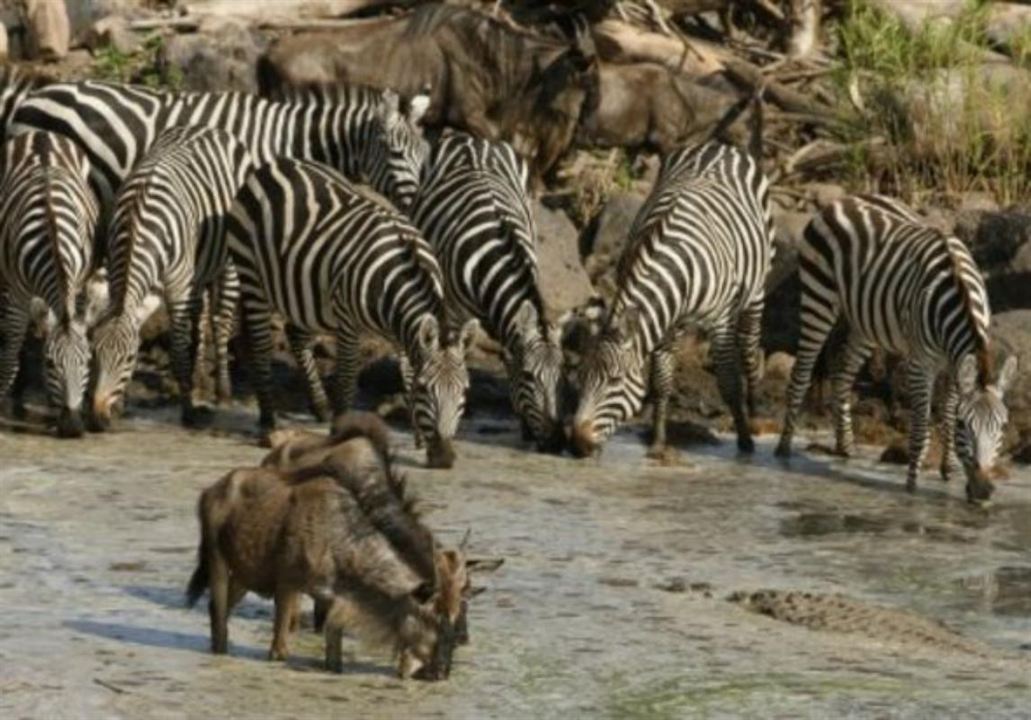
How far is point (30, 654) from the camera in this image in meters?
11.7

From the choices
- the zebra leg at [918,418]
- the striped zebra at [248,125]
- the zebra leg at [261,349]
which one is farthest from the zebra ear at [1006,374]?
the striped zebra at [248,125]

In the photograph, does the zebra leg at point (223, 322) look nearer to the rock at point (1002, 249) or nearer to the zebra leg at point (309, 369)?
the zebra leg at point (309, 369)

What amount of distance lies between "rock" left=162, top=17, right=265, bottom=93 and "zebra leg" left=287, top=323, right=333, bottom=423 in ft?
14.9

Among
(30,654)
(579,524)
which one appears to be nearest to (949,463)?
(579,524)

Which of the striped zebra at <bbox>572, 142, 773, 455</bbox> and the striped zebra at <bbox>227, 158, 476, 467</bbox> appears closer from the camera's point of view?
the striped zebra at <bbox>227, 158, 476, 467</bbox>

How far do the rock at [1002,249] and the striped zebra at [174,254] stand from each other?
5.07 meters

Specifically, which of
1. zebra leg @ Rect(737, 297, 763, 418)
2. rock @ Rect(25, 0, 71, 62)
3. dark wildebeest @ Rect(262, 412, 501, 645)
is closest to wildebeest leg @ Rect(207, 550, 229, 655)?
dark wildebeest @ Rect(262, 412, 501, 645)

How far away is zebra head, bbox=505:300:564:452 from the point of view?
711 inches

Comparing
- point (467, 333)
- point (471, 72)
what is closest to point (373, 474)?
point (467, 333)

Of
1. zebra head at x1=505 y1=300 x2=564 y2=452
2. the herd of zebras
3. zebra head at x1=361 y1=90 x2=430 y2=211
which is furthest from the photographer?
zebra head at x1=361 y1=90 x2=430 y2=211

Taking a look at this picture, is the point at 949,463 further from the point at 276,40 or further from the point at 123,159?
the point at 276,40

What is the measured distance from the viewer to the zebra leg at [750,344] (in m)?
19.4

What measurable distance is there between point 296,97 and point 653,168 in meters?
2.79

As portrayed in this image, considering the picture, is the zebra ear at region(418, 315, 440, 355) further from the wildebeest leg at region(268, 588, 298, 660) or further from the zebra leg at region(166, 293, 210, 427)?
the wildebeest leg at region(268, 588, 298, 660)
